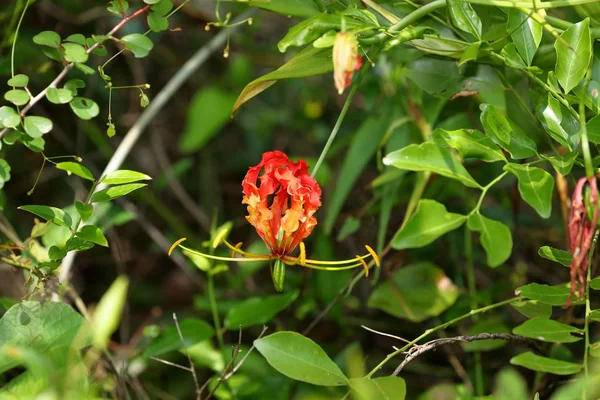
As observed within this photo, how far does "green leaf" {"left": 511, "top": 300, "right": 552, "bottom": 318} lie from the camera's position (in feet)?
3.00

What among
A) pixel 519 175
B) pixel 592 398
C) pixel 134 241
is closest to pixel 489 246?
pixel 519 175

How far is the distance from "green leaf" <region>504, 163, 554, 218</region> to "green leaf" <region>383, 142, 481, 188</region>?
0.15 ft

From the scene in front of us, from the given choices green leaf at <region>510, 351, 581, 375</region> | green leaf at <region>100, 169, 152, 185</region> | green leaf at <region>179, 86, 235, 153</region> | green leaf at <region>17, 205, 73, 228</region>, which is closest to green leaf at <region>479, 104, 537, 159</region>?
green leaf at <region>510, 351, 581, 375</region>

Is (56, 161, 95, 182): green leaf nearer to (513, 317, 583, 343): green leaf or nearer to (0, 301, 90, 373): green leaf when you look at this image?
(0, 301, 90, 373): green leaf

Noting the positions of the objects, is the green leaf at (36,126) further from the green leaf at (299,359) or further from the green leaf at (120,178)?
the green leaf at (299,359)

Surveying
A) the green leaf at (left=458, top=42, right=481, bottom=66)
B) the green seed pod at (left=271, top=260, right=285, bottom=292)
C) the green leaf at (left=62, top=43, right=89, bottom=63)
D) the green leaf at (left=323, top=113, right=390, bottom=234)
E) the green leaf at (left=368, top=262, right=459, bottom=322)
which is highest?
the green leaf at (left=458, top=42, right=481, bottom=66)

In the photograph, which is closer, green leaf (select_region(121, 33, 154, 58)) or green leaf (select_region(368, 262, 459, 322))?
green leaf (select_region(121, 33, 154, 58))

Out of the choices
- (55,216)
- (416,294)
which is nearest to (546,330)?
(416,294)

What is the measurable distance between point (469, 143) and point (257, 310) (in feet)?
1.58

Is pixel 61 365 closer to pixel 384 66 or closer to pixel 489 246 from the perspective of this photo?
pixel 489 246

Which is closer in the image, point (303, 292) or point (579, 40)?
point (579, 40)

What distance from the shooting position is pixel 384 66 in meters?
1.50

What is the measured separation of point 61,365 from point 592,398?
59 centimetres

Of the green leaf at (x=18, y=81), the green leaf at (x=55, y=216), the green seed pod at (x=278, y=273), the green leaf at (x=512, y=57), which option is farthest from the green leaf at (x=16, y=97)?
the green leaf at (x=512, y=57)
